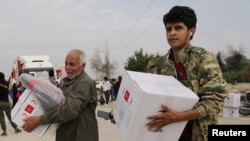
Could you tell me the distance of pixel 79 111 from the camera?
10.7ft

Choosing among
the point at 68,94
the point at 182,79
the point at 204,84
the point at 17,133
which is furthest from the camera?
the point at 17,133

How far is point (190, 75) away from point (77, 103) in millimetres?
1417

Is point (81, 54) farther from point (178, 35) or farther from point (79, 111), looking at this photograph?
point (178, 35)

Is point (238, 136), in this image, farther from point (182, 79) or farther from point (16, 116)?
point (16, 116)

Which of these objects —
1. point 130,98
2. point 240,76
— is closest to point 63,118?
point 130,98

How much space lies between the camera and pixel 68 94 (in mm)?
3271

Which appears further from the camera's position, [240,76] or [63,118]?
[240,76]

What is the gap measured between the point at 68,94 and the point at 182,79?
4.74ft

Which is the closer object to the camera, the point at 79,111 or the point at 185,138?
the point at 185,138

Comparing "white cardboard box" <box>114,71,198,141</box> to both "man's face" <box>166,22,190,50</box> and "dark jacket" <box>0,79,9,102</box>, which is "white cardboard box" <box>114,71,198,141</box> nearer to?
"man's face" <box>166,22,190,50</box>

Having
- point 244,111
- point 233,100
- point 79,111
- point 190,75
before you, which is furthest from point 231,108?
point 190,75

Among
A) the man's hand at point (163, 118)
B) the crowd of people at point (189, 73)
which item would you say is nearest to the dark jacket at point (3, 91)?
the crowd of people at point (189, 73)

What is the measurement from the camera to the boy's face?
2.11m

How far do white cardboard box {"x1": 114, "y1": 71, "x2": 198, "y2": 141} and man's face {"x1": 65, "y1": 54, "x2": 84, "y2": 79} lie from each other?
1.45 m
